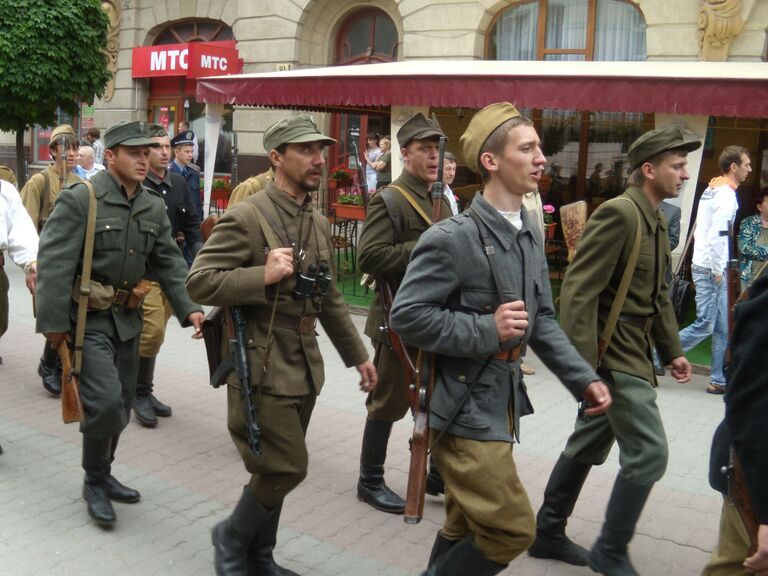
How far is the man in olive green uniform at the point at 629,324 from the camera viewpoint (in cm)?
385

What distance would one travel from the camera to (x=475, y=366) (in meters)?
3.13

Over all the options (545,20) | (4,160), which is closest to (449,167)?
(545,20)

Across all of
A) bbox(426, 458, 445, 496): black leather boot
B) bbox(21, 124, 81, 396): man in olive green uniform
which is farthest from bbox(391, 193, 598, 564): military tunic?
bbox(21, 124, 81, 396): man in olive green uniform

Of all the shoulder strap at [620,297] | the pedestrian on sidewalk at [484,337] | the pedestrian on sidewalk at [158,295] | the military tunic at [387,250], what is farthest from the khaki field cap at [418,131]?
the pedestrian on sidewalk at [158,295]

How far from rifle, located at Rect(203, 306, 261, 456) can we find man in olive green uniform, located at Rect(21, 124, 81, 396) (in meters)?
3.65

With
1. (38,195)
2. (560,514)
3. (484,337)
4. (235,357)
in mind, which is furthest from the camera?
(38,195)

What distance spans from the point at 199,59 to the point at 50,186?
11.0m

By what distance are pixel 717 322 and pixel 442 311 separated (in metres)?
5.60

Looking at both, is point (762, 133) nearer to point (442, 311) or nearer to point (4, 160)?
point (442, 311)

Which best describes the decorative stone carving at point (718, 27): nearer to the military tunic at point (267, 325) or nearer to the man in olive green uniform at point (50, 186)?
the man in olive green uniform at point (50, 186)

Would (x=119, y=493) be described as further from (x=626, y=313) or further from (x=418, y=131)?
(x=626, y=313)

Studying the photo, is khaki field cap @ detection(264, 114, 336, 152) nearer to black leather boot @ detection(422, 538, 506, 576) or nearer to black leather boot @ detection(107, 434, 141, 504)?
black leather boot @ detection(422, 538, 506, 576)

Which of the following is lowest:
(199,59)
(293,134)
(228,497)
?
(228,497)

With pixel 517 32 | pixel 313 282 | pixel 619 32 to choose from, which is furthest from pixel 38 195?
pixel 619 32
